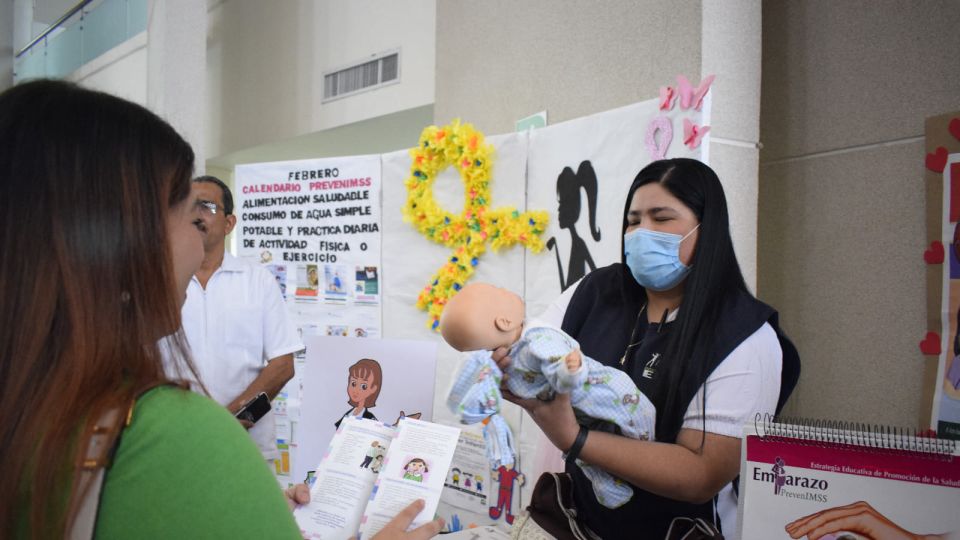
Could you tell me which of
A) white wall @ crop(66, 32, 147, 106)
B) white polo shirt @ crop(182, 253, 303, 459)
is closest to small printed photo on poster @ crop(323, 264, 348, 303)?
white polo shirt @ crop(182, 253, 303, 459)

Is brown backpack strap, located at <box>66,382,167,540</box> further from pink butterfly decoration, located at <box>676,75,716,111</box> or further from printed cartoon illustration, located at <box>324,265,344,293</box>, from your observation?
printed cartoon illustration, located at <box>324,265,344,293</box>

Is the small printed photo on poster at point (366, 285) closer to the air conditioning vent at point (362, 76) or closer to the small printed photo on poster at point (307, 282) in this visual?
the small printed photo on poster at point (307, 282)

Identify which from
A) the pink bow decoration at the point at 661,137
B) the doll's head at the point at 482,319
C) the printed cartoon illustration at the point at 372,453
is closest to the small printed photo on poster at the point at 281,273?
the pink bow decoration at the point at 661,137

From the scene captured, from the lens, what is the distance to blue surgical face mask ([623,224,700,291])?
5.00 ft

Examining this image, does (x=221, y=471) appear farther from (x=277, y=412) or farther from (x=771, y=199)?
(x=277, y=412)

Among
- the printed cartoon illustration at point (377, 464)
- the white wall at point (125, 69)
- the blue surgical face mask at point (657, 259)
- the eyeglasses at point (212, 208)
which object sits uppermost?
the white wall at point (125, 69)

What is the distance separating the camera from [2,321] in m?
0.69

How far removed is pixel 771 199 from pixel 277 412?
9.32 ft

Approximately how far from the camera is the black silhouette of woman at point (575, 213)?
2.72 meters

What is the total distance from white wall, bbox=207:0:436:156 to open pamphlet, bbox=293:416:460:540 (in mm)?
4117

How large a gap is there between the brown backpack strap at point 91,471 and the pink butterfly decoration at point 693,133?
2.03m

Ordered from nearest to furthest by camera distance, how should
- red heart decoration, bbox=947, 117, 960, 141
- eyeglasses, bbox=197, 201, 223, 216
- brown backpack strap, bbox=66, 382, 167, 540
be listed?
brown backpack strap, bbox=66, 382, 167, 540, red heart decoration, bbox=947, 117, 960, 141, eyeglasses, bbox=197, 201, 223, 216

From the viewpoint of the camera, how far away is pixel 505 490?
296 cm

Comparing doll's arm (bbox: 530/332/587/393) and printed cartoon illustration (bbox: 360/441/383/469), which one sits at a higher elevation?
doll's arm (bbox: 530/332/587/393)
